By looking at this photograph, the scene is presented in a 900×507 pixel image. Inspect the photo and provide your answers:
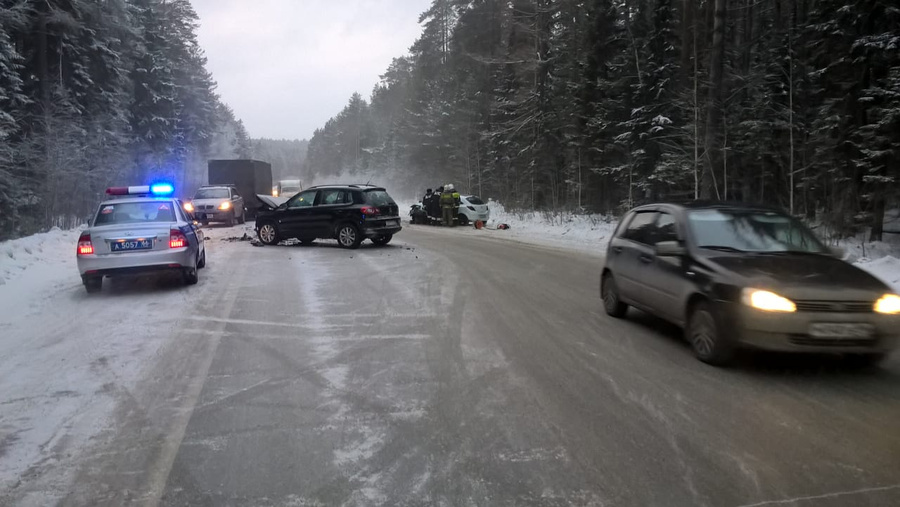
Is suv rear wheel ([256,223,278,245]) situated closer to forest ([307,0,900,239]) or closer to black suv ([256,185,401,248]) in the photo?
black suv ([256,185,401,248])

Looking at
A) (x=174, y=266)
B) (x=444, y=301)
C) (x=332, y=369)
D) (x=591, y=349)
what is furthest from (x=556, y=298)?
(x=174, y=266)

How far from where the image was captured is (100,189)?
94.4 feet

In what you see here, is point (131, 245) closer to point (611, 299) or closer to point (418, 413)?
point (418, 413)

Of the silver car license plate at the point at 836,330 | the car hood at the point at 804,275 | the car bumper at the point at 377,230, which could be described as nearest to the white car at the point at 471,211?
the car bumper at the point at 377,230

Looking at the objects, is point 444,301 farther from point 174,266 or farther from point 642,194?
point 642,194

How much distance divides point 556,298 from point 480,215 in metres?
20.0

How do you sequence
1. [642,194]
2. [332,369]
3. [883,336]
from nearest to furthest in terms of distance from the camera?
[883,336], [332,369], [642,194]

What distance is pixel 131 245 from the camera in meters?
10.1

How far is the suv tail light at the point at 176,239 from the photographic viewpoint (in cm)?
1038

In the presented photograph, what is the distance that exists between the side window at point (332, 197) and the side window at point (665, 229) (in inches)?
468

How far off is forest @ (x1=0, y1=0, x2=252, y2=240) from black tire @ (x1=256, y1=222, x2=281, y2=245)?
9.03 meters

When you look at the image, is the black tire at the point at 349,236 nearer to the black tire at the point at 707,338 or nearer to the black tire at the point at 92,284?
the black tire at the point at 92,284

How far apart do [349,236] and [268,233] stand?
2.85m

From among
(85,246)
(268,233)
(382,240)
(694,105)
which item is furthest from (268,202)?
(694,105)
